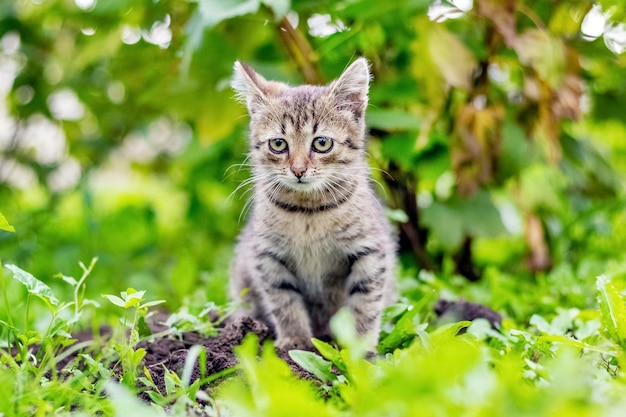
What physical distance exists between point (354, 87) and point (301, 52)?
0.77 m

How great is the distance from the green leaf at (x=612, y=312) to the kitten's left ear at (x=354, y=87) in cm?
137

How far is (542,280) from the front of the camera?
407 centimetres

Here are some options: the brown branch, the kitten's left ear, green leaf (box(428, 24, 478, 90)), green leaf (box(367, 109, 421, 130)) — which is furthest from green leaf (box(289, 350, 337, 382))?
the brown branch

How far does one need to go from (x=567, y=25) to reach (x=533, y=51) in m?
0.81

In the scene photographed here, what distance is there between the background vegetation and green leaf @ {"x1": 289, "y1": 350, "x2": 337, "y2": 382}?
56 cm

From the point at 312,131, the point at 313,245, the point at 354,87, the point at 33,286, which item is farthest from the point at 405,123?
the point at 33,286

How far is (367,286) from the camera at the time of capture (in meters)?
3.15

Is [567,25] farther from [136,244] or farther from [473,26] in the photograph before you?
[136,244]

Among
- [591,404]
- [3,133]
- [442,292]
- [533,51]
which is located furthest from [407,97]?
[3,133]

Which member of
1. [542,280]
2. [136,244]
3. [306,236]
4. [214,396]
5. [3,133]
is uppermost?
[214,396]

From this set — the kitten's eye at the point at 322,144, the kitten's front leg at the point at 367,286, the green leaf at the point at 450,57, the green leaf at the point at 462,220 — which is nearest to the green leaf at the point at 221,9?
the kitten's eye at the point at 322,144

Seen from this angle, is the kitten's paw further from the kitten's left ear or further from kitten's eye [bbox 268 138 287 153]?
the kitten's left ear

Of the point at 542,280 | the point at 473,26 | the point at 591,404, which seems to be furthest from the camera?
the point at 473,26

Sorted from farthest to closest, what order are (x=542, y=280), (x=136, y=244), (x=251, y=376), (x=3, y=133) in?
(x=3, y=133), (x=136, y=244), (x=542, y=280), (x=251, y=376)
